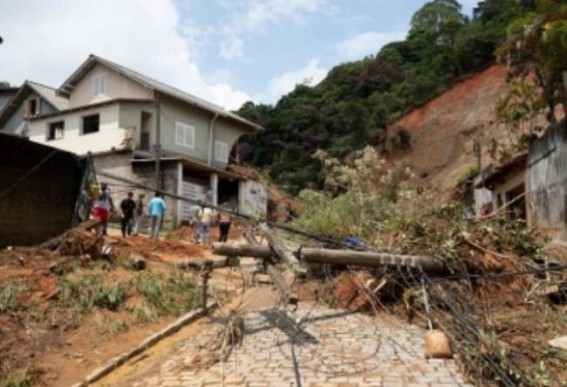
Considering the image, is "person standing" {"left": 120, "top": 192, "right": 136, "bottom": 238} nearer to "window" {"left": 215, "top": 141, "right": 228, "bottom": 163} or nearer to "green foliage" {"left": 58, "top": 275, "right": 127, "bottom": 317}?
"green foliage" {"left": 58, "top": 275, "right": 127, "bottom": 317}

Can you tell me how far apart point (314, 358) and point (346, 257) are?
7.04ft

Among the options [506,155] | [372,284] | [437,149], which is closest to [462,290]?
[372,284]

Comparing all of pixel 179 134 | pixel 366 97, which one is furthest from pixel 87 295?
pixel 366 97

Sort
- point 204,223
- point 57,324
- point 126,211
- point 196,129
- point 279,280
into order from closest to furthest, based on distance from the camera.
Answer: point 279,280
point 57,324
point 126,211
point 204,223
point 196,129

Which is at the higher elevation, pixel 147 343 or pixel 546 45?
pixel 546 45

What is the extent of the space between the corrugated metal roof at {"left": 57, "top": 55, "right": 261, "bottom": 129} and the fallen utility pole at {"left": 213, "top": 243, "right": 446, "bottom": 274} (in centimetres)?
2058

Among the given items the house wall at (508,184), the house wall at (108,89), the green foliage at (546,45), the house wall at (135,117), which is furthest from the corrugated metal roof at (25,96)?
the green foliage at (546,45)

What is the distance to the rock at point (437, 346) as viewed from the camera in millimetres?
8234

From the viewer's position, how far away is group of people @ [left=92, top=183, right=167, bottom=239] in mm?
16859

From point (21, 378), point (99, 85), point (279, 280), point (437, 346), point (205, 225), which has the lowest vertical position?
point (21, 378)

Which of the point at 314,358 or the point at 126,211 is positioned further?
the point at 126,211

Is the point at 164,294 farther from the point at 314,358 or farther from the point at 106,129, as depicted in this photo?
the point at 106,129

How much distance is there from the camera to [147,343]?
9.40 metres

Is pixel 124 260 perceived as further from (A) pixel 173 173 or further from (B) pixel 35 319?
(A) pixel 173 173
